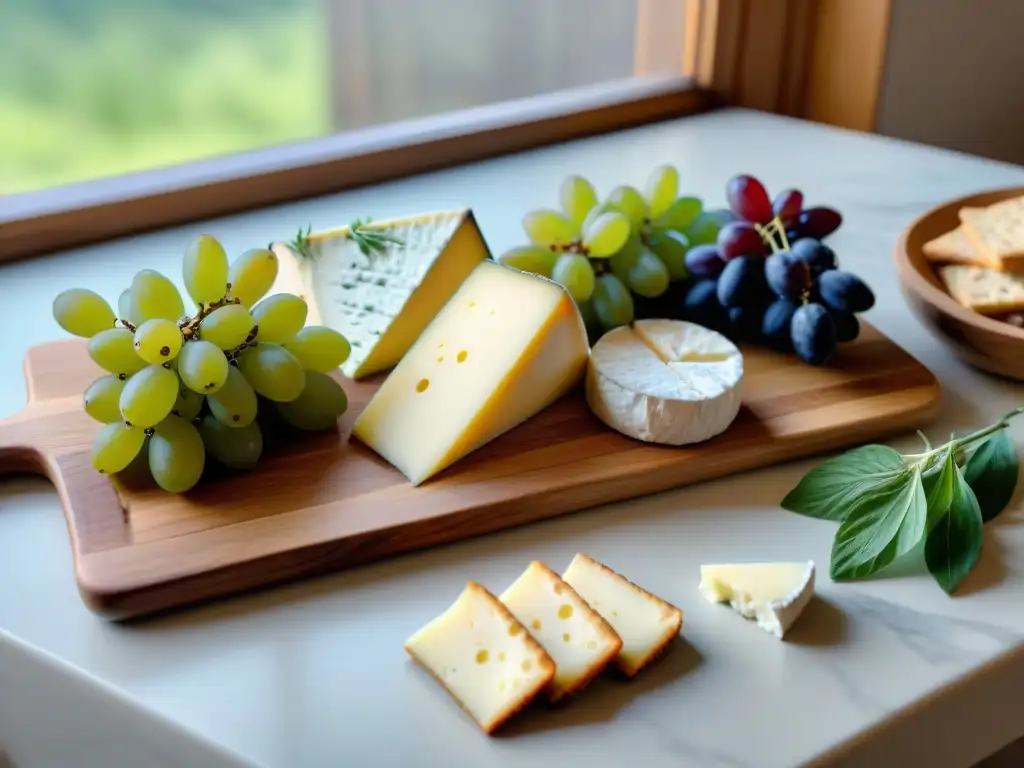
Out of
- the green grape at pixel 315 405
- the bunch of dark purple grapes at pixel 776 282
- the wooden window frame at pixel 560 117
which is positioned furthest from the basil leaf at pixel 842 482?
the wooden window frame at pixel 560 117

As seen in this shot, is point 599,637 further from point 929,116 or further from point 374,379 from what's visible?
point 929,116

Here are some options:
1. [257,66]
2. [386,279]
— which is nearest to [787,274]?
[386,279]

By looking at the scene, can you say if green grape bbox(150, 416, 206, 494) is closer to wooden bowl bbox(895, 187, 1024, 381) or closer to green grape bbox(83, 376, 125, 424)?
green grape bbox(83, 376, 125, 424)

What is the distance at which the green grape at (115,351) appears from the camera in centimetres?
76

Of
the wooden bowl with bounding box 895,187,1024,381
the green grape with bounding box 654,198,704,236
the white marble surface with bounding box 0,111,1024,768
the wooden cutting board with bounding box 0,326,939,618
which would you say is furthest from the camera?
the green grape with bounding box 654,198,704,236

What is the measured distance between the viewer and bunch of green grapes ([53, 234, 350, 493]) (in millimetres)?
740

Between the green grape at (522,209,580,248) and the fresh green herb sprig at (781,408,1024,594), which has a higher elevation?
the green grape at (522,209,580,248)

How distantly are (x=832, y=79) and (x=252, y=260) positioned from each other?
1.25 m

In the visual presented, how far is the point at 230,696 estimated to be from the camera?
63cm

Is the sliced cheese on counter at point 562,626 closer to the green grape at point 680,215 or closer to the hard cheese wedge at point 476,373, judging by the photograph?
the hard cheese wedge at point 476,373

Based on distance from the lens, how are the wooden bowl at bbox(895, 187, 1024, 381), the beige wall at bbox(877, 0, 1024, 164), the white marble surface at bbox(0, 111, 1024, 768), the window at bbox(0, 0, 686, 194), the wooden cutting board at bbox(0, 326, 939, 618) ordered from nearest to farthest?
the white marble surface at bbox(0, 111, 1024, 768) → the wooden cutting board at bbox(0, 326, 939, 618) → the wooden bowl at bbox(895, 187, 1024, 381) → the window at bbox(0, 0, 686, 194) → the beige wall at bbox(877, 0, 1024, 164)

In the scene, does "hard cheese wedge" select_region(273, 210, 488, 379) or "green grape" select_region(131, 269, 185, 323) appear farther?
"hard cheese wedge" select_region(273, 210, 488, 379)

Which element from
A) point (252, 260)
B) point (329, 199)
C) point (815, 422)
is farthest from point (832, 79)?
point (252, 260)

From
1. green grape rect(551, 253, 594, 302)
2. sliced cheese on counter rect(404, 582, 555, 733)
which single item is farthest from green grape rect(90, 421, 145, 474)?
green grape rect(551, 253, 594, 302)
